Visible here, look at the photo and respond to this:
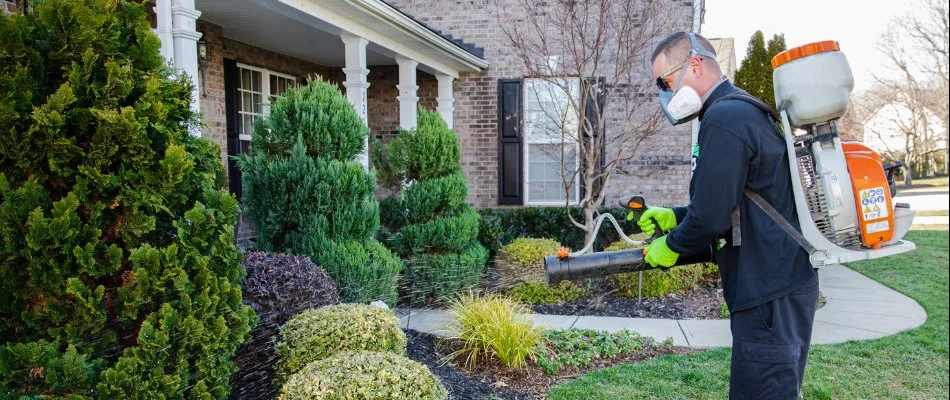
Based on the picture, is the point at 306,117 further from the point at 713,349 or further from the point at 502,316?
the point at 713,349

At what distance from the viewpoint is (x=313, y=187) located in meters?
5.39

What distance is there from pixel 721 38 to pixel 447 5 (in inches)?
182

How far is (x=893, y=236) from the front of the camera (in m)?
2.48

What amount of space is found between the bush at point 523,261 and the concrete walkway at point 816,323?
0.76 m

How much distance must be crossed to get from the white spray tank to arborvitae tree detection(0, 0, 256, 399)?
2504 millimetres

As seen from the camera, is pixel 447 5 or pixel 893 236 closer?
pixel 893 236

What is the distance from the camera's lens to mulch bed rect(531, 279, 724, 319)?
6.41 m

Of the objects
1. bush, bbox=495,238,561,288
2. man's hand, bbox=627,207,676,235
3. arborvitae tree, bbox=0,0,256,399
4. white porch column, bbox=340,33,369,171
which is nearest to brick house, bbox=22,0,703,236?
white porch column, bbox=340,33,369,171

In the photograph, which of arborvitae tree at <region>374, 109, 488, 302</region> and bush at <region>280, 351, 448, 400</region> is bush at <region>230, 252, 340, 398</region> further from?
arborvitae tree at <region>374, 109, 488, 302</region>

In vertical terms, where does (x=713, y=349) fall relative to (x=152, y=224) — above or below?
below

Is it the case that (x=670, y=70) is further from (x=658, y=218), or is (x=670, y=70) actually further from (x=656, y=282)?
(x=656, y=282)

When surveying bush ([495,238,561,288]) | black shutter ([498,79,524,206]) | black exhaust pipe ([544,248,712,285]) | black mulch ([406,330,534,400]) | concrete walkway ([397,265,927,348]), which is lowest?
concrete walkway ([397,265,927,348])

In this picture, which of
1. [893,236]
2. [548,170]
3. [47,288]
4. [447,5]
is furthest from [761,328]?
[447,5]

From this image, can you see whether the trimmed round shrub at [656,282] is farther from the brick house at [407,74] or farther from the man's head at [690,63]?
the man's head at [690,63]
